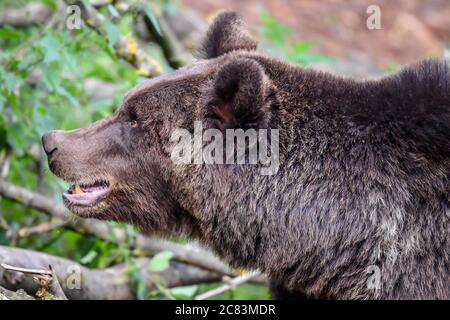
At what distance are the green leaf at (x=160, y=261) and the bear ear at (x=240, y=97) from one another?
1829mm

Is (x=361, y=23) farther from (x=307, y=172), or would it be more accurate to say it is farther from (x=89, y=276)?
(x=307, y=172)

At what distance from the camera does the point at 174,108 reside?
15.4 ft

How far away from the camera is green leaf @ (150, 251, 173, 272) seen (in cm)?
605

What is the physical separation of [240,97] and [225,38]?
3.11 ft

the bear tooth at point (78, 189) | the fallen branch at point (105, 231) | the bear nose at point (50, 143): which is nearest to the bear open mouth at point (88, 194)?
the bear tooth at point (78, 189)

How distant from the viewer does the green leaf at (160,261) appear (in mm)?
6047

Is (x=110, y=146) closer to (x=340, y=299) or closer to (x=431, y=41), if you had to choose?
(x=340, y=299)

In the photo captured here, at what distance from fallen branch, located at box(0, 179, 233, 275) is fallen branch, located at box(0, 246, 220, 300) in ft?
0.38

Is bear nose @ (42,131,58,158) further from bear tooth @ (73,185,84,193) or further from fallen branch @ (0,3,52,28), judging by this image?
fallen branch @ (0,3,52,28)

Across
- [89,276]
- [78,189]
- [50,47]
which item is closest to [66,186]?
[78,189]

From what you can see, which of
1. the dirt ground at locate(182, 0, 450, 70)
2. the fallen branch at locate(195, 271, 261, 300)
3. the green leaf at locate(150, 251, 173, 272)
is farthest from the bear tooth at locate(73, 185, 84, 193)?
the dirt ground at locate(182, 0, 450, 70)

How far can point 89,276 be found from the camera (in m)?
5.73
